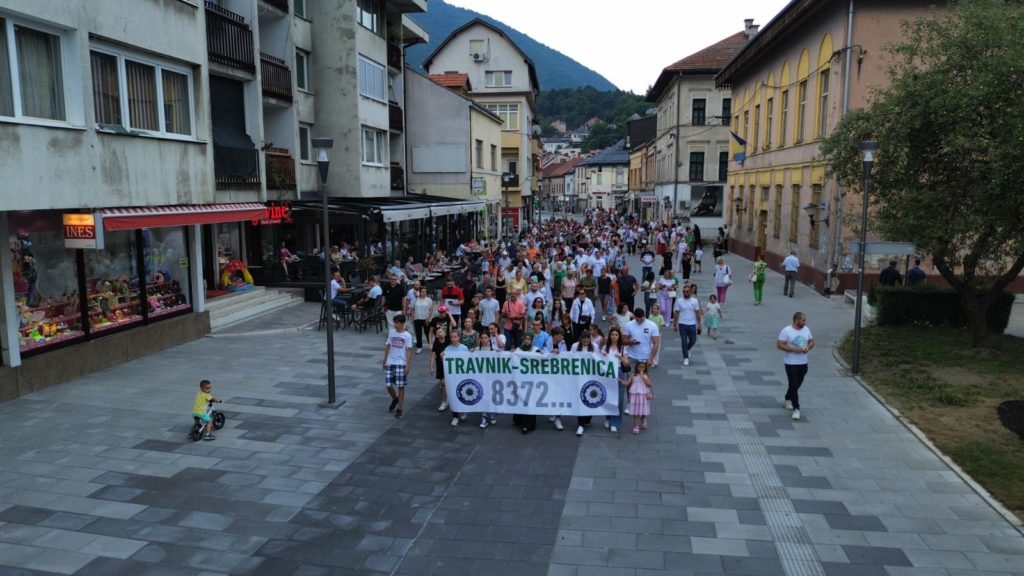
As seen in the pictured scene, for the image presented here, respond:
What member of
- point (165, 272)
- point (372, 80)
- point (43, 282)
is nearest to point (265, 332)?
point (165, 272)

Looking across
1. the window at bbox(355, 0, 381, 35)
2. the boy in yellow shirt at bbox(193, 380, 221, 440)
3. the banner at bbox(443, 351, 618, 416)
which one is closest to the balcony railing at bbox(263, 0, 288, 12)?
the window at bbox(355, 0, 381, 35)

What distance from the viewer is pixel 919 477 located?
29.2 feet

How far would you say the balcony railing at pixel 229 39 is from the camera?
18.0m

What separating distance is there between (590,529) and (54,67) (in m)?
11.9

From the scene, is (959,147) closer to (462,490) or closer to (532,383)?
(532,383)

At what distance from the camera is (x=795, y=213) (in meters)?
28.7

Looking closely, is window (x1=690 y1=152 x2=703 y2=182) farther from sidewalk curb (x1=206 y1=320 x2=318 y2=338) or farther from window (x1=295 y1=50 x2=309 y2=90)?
sidewalk curb (x1=206 y1=320 x2=318 y2=338)

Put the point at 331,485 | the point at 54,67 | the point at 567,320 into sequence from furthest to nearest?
the point at 567,320 → the point at 54,67 → the point at 331,485

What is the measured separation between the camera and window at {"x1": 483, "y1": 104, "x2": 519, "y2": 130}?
55438 millimetres

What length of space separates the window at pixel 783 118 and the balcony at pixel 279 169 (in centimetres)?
2044

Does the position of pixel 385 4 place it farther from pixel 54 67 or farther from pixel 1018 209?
pixel 1018 209

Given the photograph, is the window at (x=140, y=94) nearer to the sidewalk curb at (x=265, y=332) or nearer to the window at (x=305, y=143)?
the sidewalk curb at (x=265, y=332)

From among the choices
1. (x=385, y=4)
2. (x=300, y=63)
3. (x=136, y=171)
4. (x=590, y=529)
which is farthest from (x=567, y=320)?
(x=385, y=4)

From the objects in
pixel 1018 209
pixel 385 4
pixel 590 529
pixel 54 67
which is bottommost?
pixel 590 529
